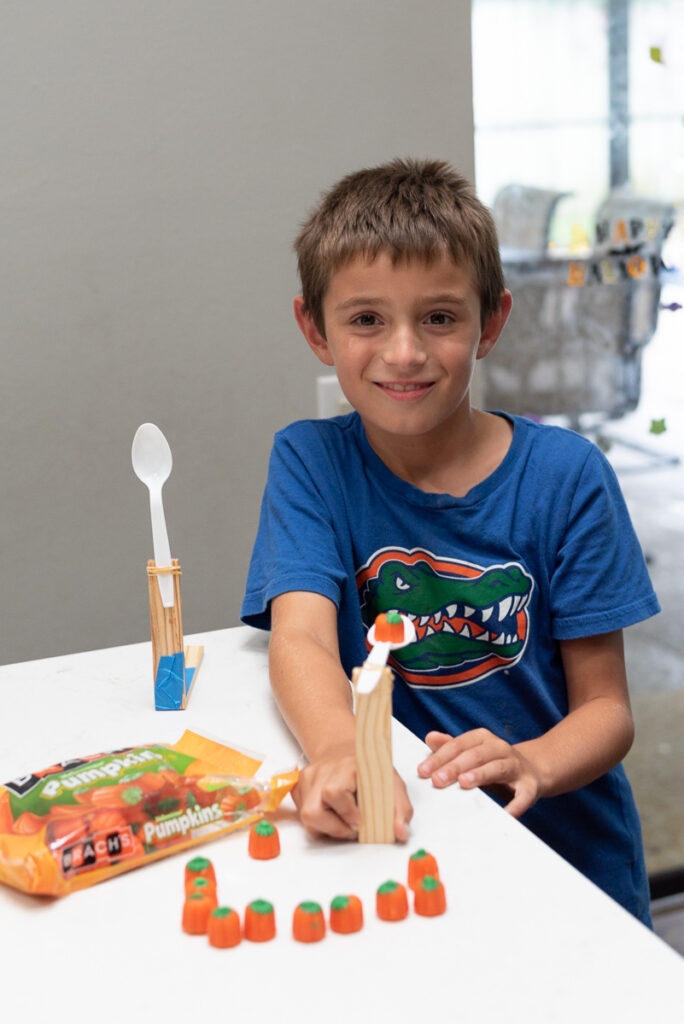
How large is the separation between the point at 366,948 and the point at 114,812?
170 millimetres

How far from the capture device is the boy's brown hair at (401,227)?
2.95 ft

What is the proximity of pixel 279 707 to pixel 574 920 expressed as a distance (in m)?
0.33

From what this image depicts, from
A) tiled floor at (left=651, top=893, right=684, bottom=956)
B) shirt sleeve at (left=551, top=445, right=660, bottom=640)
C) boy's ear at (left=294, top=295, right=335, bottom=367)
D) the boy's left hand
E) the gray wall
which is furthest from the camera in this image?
tiled floor at (left=651, top=893, right=684, bottom=956)

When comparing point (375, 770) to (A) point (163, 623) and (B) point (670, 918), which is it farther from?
(B) point (670, 918)

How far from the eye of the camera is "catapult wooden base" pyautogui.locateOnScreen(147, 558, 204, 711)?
31.8 inches

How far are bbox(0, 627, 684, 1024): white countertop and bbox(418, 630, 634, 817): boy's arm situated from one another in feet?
0.10

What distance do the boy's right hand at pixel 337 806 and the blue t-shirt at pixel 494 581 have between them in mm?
283

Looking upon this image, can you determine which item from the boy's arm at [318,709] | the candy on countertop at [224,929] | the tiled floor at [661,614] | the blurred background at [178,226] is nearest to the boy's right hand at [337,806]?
the boy's arm at [318,709]

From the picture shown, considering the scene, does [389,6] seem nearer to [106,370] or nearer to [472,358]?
[106,370]

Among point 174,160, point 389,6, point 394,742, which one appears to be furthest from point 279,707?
point 389,6

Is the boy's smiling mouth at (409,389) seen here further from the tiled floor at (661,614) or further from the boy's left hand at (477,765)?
the tiled floor at (661,614)

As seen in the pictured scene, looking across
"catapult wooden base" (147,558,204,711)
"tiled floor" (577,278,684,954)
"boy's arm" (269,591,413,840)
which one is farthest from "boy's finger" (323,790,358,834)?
"tiled floor" (577,278,684,954)

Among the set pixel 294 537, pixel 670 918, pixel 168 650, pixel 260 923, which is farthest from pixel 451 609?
pixel 670 918

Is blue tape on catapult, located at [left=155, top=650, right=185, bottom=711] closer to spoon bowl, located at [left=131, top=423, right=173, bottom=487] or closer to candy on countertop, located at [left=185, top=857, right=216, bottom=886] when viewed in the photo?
spoon bowl, located at [left=131, top=423, right=173, bottom=487]
